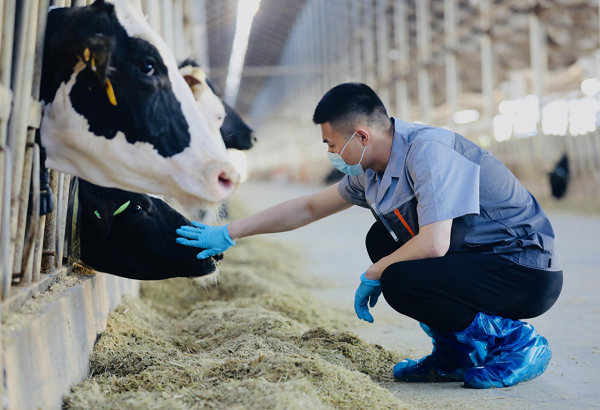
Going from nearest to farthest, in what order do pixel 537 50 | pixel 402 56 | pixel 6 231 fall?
pixel 6 231
pixel 537 50
pixel 402 56

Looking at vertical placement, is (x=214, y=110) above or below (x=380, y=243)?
above

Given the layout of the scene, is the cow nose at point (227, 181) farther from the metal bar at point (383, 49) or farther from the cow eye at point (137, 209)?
the metal bar at point (383, 49)

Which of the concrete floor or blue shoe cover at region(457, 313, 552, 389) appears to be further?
blue shoe cover at region(457, 313, 552, 389)

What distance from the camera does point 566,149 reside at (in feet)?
31.5

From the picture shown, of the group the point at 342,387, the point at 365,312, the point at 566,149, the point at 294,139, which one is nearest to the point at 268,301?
the point at 365,312

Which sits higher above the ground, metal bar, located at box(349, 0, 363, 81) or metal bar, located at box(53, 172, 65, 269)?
metal bar, located at box(349, 0, 363, 81)

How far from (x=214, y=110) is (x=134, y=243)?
1779mm

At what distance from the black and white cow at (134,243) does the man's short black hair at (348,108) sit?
75 cm

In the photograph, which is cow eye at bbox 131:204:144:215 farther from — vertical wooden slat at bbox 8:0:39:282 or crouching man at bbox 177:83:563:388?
vertical wooden slat at bbox 8:0:39:282

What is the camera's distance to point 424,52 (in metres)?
14.7

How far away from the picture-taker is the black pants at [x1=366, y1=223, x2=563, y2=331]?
7.16 ft

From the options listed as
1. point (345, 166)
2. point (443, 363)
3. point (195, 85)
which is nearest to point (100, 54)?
point (345, 166)

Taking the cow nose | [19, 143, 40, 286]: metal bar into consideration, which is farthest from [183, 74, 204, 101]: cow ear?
the cow nose

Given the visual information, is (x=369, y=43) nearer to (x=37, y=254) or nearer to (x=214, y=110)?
(x=214, y=110)
